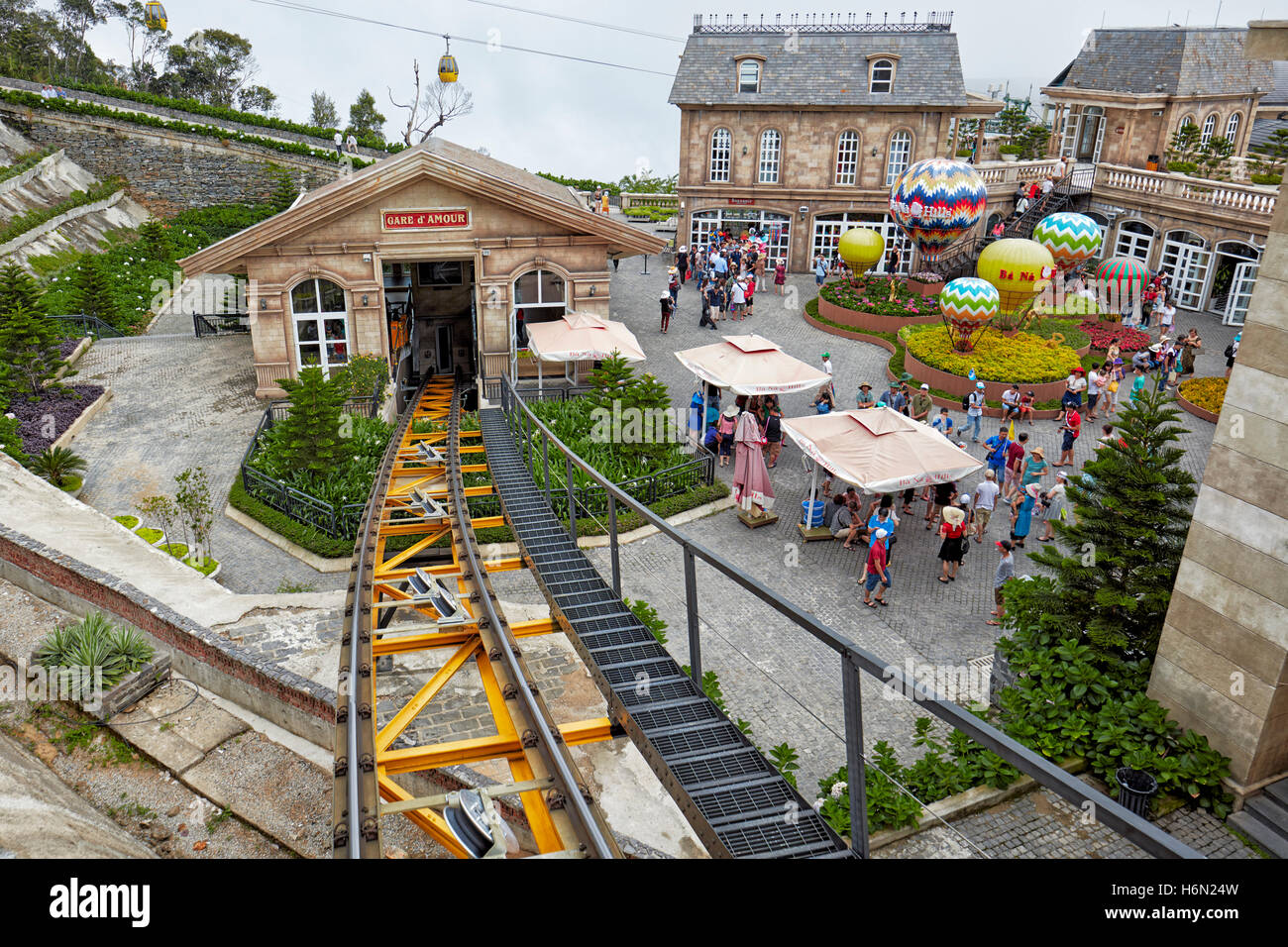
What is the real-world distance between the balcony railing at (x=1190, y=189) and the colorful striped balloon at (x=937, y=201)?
8988mm

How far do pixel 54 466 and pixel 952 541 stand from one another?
19079mm

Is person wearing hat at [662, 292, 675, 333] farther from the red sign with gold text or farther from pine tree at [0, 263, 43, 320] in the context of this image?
pine tree at [0, 263, 43, 320]

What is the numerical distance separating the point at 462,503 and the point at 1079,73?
48.2 meters

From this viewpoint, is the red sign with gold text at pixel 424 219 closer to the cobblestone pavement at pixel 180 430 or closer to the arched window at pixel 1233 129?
the cobblestone pavement at pixel 180 430

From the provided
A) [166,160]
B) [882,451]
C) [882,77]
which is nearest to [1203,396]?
[882,451]

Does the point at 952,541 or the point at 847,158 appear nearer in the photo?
the point at 952,541

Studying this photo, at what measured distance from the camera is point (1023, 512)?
1731 cm

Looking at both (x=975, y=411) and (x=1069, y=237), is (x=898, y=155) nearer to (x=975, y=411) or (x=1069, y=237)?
(x=1069, y=237)

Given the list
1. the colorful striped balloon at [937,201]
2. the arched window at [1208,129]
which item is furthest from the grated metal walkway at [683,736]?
the arched window at [1208,129]

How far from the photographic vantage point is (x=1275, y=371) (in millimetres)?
9695

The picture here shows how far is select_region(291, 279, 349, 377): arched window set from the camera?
26.9 m

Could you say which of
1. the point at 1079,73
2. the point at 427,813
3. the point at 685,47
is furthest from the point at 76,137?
the point at 427,813

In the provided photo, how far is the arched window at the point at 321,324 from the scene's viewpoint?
26891 millimetres

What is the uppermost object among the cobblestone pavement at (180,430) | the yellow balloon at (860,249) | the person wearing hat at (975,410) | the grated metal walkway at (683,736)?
the yellow balloon at (860,249)
